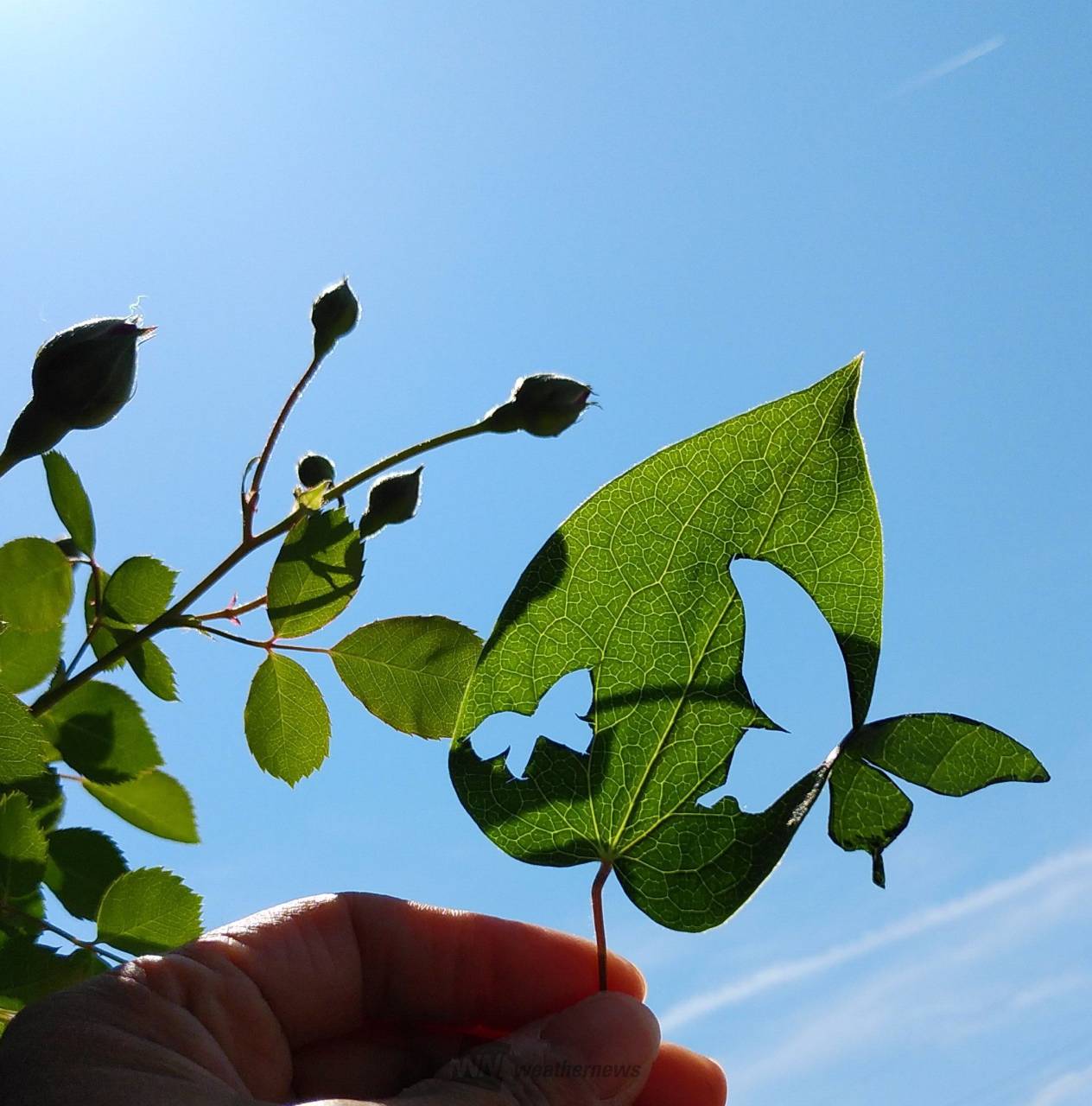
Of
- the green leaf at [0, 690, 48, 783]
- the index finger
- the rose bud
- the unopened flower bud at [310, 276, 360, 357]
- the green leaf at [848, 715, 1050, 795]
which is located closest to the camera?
the green leaf at [848, 715, 1050, 795]

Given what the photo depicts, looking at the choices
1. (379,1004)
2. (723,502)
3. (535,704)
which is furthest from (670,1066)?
(723,502)

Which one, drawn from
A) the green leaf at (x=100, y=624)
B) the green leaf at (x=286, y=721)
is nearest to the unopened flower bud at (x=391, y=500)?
the green leaf at (x=286, y=721)

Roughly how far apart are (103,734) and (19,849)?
22 centimetres

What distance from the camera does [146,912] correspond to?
972mm

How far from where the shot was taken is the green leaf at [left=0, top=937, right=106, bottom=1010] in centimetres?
88

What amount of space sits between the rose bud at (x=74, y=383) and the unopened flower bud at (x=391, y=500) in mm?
265

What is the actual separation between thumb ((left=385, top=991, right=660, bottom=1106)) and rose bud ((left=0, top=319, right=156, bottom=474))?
64 centimetres

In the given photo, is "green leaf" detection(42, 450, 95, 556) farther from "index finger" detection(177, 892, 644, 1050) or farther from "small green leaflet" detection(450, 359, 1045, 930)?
"small green leaflet" detection(450, 359, 1045, 930)

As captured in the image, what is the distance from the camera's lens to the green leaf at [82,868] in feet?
3.35

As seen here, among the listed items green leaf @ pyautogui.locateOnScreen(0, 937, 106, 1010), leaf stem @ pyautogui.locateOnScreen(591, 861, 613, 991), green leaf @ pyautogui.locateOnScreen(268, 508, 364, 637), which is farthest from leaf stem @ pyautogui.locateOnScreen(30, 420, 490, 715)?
leaf stem @ pyautogui.locateOnScreen(591, 861, 613, 991)

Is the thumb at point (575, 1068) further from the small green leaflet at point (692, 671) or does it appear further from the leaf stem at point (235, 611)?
the leaf stem at point (235, 611)

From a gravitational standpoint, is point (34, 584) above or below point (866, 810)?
above

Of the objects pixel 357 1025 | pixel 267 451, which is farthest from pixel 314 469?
pixel 357 1025

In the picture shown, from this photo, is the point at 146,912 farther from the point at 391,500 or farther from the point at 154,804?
the point at 391,500
